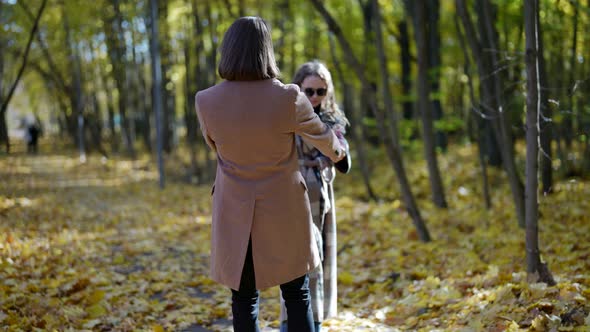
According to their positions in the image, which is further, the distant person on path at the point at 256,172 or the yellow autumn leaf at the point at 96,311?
the yellow autumn leaf at the point at 96,311

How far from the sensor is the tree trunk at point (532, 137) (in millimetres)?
3926

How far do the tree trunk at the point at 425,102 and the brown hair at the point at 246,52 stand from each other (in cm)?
477

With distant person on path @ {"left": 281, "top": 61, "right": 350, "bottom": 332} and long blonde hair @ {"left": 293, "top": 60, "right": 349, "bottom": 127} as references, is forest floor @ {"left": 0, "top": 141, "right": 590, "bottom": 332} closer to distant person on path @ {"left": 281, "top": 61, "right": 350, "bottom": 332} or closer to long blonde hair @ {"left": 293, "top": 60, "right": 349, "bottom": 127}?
distant person on path @ {"left": 281, "top": 61, "right": 350, "bottom": 332}

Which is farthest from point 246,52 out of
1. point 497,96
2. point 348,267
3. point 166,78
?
point 166,78

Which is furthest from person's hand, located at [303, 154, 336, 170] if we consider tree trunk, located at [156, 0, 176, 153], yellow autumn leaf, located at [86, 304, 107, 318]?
tree trunk, located at [156, 0, 176, 153]

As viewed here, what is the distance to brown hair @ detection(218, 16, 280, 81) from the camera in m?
2.60

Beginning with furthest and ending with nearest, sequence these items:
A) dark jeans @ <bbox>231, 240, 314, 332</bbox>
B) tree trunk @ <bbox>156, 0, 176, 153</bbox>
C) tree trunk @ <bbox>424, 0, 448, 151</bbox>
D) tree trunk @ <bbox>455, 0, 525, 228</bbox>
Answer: tree trunk @ <bbox>156, 0, 176, 153</bbox>
tree trunk @ <bbox>424, 0, 448, 151</bbox>
tree trunk @ <bbox>455, 0, 525, 228</bbox>
dark jeans @ <bbox>231, 240, 314, 332</bbox>

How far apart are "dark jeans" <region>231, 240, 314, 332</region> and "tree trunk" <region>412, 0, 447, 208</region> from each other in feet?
15.8

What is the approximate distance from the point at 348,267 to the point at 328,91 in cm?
309

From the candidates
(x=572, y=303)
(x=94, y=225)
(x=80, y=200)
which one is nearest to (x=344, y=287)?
(x=572, y=303)

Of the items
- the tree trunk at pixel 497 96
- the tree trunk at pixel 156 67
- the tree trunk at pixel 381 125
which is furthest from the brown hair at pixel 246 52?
the tree trunk at pixel 156 67

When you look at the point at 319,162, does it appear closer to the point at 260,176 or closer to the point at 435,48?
the point at 260,176

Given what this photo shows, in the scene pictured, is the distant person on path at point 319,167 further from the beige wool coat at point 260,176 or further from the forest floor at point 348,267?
the beige wool coat at point 260,176

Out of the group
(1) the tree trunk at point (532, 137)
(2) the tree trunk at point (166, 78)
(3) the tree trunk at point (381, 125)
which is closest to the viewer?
(1) the tree trunk at point (532, 137)
